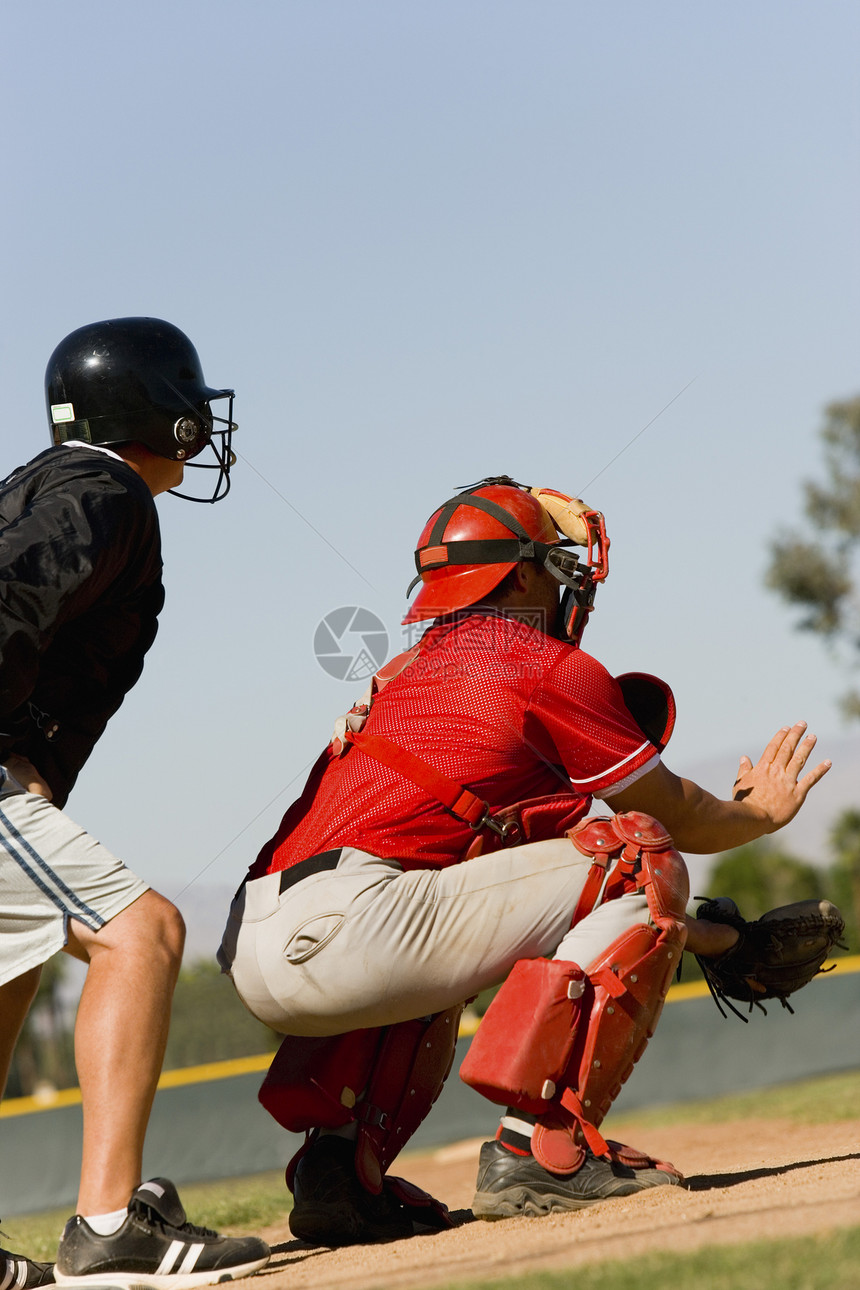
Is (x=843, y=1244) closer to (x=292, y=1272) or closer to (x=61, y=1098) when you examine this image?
(x=292, y=1272)

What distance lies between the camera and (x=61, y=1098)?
30.8 feet

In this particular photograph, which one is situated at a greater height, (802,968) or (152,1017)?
(152,1017)

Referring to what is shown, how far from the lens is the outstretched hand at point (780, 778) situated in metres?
4.41

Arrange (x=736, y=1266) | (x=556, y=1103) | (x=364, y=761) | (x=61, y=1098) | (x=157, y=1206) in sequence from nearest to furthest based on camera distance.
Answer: (x=736, y=1266) → (x=157, y=1206) → (x=556, y=1103) → (x=364, y=761) → (x=61, y=1098)

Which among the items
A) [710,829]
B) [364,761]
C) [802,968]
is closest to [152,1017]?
[364,761]

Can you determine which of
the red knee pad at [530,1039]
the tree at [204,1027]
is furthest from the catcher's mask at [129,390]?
the tree at [204,1027]

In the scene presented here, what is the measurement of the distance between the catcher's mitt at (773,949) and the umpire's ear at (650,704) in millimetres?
588

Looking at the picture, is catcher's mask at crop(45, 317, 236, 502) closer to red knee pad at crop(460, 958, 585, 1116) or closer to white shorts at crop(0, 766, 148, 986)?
white shorts at crop(0, 766, 148, 986)

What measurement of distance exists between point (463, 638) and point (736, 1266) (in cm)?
212

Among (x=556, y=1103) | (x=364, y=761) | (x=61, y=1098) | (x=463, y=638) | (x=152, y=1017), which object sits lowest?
(x=61, y=1098)

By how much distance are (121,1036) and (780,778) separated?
234cm

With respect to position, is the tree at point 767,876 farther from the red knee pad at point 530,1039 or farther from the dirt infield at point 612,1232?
the red knee pad at point 530,1039

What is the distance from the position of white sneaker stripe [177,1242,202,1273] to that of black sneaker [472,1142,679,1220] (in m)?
0.83

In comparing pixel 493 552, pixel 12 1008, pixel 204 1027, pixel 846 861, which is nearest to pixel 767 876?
pixel 846 861
